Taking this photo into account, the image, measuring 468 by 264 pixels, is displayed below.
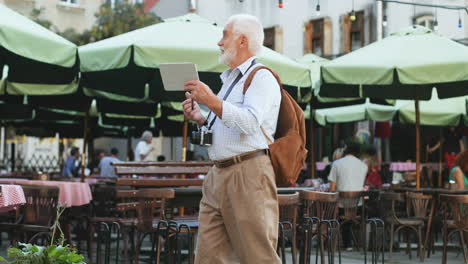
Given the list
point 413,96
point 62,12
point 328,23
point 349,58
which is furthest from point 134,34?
point 62,12

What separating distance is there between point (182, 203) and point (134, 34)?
3.68 meters

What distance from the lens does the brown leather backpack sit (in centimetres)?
511

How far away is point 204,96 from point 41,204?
4.70 metres

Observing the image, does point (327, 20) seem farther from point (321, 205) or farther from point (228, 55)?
point (228, 55)

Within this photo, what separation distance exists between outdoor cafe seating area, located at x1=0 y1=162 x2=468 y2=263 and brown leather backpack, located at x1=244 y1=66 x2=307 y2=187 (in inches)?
65.7

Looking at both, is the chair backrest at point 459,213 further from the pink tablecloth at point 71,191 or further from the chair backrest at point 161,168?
the pink tablecloth at point 71,191

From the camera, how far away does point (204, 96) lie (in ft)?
16.1

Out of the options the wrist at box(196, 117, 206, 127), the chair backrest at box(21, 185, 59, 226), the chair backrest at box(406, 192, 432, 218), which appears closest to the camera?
the wrist at box(196, 117, 206, 127)

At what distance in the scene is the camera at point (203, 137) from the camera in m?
5.16

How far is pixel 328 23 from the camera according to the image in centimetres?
3581

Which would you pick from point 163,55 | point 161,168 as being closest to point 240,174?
point 161,168

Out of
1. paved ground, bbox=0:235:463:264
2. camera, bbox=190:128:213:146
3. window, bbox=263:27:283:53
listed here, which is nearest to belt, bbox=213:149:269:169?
camera, bbox=190:128:213:146

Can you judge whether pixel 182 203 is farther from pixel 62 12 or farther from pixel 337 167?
pixel 62 12

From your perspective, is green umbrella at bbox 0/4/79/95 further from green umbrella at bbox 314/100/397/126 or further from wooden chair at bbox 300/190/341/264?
green umbrella at bbox 314/100/397/126
